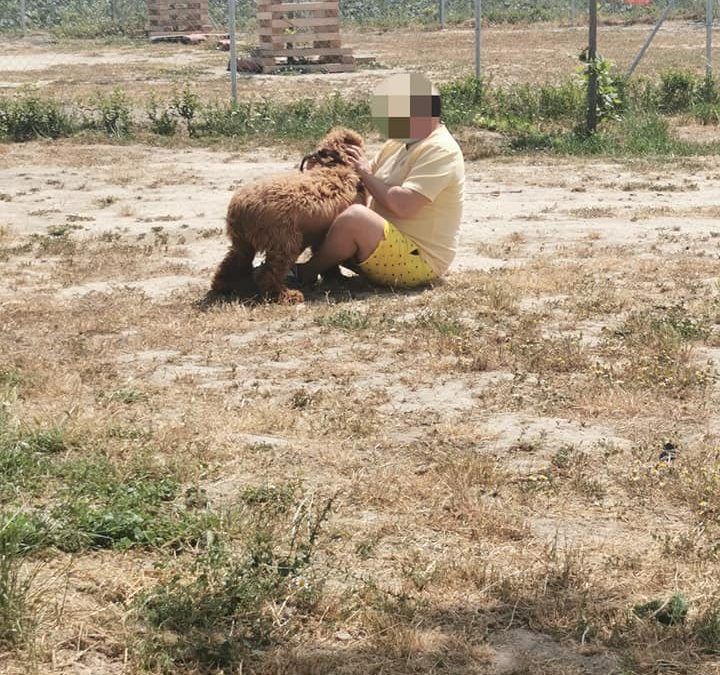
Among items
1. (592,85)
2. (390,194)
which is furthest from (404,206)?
(592,85)

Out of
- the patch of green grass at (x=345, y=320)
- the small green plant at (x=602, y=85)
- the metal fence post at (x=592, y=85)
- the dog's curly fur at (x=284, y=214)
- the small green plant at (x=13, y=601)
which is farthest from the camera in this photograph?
the small green plant at (x=602, y=85)

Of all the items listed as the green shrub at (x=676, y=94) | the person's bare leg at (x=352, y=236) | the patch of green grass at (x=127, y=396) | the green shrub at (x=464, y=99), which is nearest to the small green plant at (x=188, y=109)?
the green shrub at (x=464, y=99)

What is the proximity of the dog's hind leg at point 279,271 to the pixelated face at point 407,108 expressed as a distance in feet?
2.98

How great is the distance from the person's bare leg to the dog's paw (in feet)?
1.14

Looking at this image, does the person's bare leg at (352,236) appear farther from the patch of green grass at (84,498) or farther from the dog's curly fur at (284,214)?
the patch of green grass at (84,498)

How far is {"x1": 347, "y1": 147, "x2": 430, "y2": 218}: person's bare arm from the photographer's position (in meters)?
7.21

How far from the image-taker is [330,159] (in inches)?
287

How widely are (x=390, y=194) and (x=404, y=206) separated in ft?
0.36

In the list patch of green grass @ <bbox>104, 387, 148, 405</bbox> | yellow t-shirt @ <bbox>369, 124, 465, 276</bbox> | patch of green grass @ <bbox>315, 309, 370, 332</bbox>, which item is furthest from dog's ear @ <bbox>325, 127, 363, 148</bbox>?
patch of green grass @ <bbox>104, 387, 148, 405</bbox>

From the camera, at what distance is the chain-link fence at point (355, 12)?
1468 inches

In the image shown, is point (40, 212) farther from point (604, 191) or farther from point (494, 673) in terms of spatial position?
point (494, 673)

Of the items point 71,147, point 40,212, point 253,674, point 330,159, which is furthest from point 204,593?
point 71,147

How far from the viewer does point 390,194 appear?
23.7 feet

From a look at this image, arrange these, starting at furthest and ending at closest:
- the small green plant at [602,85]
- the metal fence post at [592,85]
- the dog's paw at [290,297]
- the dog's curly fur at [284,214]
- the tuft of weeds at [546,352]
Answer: the small green plant at [602,85], the metal fence post at [592,85], the dog's paw at [290,297], the dog's curly fur at [284,214], the tuft of weeds at [546,352]
